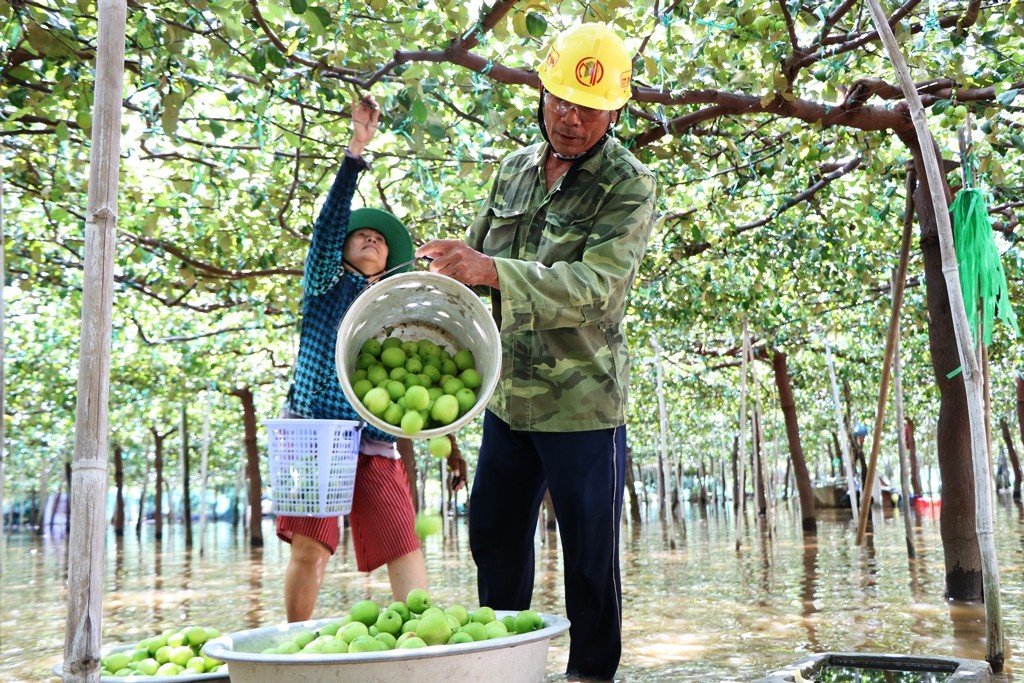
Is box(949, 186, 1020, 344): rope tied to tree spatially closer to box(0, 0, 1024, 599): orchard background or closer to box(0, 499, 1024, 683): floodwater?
box(0, 0, 1024, 599): orchard background

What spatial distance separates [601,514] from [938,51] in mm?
3482

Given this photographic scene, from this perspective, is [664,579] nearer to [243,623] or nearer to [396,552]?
[243,623]

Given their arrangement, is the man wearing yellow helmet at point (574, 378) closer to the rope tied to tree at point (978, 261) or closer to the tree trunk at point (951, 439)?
the rope tied to tree at point (978, 261)

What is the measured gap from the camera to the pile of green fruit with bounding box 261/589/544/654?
2.30 metres

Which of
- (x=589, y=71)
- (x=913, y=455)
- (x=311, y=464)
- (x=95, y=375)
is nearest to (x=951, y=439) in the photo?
(x=589, y=71)

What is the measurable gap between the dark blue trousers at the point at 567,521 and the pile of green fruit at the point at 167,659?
38.3 inches

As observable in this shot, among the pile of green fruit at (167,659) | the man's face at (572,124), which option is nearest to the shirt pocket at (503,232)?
the man's face at (572,124)

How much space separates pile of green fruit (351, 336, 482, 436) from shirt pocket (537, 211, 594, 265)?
0.47 meters

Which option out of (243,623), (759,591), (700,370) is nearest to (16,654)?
(243,623)

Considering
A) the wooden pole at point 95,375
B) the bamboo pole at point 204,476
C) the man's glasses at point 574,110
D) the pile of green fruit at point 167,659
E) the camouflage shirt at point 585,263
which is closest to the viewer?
the wooden pole at point 95,375

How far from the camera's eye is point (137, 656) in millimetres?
3053

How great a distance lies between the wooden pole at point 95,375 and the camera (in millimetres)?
2002

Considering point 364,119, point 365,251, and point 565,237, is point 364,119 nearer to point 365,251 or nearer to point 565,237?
point 365,251

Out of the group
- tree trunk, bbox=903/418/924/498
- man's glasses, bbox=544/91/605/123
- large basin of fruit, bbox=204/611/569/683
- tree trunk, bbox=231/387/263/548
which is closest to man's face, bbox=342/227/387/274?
man's glasses, bbox=544/91/605/123
